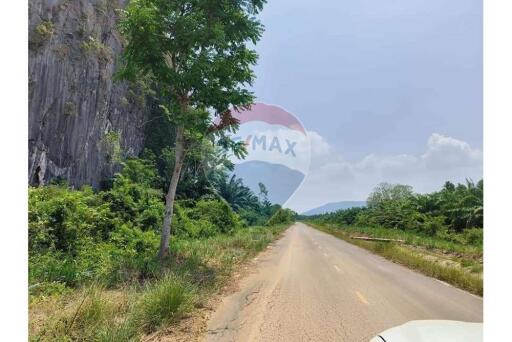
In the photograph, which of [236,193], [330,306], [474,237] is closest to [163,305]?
[330,306]

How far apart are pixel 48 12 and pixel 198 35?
17861 millimetres

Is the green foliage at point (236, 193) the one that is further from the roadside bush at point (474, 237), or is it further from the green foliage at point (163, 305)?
the green foliage at point (163, 305)

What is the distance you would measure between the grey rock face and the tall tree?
31.1 ft

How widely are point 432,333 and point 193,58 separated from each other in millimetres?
11607

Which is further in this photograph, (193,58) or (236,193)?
(236,193)

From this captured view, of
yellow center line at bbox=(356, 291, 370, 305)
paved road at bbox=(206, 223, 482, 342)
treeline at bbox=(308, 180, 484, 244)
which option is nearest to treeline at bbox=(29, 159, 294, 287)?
paved road at bbox=(206, 223, 482, 342)

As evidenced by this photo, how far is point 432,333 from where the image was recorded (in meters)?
2.60

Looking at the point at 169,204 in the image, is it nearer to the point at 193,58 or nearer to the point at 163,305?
the point at 193,58

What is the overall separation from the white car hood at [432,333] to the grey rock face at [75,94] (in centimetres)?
2099

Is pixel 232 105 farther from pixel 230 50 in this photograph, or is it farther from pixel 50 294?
pixel 50 294

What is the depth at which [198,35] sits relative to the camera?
469 inches

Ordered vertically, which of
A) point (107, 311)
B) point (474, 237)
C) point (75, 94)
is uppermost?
point (75, 94)

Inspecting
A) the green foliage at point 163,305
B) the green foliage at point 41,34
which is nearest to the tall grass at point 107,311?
the green foliage at point 163,305

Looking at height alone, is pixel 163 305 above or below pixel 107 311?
below
